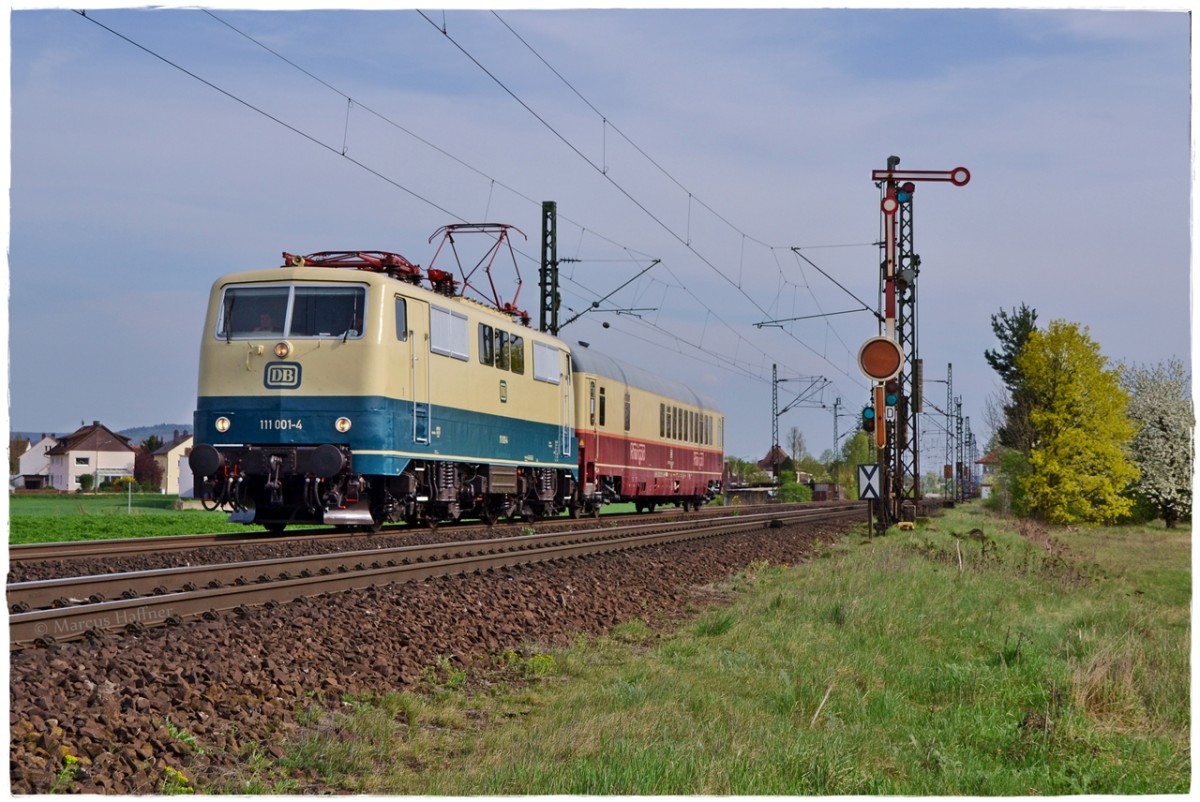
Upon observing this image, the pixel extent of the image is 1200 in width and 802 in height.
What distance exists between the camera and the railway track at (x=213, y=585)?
8.57 m

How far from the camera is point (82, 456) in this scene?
3735 inches

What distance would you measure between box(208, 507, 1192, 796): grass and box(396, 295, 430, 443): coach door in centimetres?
768

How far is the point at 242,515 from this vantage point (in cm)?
1839

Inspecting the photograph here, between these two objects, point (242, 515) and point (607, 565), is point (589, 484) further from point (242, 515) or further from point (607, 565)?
point (607, 565)

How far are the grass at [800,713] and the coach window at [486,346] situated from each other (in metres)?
9.80

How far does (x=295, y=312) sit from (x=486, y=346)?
4568mm

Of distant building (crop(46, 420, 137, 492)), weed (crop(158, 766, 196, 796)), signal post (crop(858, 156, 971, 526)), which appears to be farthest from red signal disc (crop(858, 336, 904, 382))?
distant building (crop(46, 420, 137, 492))

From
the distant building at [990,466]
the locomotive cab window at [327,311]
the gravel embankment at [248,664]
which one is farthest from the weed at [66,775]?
the distant building at [990,466]

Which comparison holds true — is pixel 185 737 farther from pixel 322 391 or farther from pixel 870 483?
pixel 870 483

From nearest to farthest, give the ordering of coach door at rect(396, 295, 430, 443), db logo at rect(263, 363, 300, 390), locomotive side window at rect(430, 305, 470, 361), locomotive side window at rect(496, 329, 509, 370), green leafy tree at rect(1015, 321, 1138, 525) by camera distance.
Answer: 1. db logo at rect(263, 363, 300, 390)
2. coach door at rect(396, 295, 430, 443)
3. locomotive side window at rect(430, 305, 470, 361)
4. locomotive side window at rect(496, 329, 509, 370)
5. green leafy tree at rect(1015, 321, 1138, 525)

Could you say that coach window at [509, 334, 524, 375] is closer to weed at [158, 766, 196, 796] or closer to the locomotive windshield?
the locomotive windshield

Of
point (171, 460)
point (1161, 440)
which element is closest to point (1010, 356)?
point (1161, 440)

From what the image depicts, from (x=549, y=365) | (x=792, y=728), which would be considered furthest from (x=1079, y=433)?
(x=792, y=728)

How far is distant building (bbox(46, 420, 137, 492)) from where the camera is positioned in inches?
3682
